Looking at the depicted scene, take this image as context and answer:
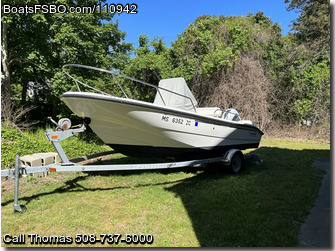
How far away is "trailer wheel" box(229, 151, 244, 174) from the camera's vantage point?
202 inches

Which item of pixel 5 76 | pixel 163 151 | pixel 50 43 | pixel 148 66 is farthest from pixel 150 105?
pixel 148 66

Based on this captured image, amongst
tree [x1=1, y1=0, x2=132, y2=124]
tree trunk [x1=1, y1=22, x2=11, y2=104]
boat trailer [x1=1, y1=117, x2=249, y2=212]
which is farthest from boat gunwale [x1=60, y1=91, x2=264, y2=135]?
tree trunk [x1=1, y1=22, x2=11, y2=104]

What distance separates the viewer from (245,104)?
11.4 meters

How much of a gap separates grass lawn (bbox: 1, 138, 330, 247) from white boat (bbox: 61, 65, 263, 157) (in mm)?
671

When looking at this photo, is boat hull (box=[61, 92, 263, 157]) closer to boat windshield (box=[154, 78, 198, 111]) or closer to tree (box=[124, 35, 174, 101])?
boat windshield (box=[154, 78, 198, 111])

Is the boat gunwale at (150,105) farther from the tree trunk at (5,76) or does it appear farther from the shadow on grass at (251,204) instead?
the tree trunk at (5,76)

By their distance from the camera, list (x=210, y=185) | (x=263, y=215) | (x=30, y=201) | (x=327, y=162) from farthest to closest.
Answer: (x=327, y=162) < (x=210, y=185) < (x=30, y=201) < (x=263, y=215)

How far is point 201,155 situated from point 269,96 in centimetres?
840

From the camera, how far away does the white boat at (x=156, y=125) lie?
375 centimetres

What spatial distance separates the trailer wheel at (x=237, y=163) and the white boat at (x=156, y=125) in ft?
0.97

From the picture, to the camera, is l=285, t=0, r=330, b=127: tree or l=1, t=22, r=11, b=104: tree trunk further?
l=285, t=0, r=330, b=127: tree

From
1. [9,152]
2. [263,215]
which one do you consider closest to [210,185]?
[263,215]

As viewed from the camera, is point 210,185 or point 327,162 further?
point 327,162

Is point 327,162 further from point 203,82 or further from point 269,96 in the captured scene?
point 203,82
